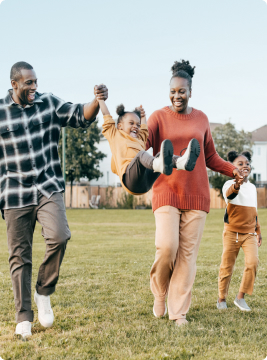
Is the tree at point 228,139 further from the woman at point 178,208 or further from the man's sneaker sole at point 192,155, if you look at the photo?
the man's sneaker sole at point 192,155

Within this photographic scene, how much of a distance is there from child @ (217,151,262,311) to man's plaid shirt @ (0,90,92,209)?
7.47 feet

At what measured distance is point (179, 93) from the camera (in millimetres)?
4789

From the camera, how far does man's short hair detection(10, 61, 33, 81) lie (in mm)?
4379

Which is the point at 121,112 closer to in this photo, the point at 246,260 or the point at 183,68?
the point at 183,68

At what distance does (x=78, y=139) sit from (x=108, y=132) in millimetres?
42519

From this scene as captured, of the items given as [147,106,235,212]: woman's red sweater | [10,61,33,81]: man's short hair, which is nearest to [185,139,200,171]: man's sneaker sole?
[147,106,235,212]: woman's red sweater

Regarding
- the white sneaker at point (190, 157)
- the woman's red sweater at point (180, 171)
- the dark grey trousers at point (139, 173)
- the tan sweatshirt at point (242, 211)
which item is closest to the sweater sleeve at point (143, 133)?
the woman's red sweater at point (180, 171)

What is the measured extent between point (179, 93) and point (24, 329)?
9.55 ft

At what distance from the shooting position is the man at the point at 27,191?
14.4 ft

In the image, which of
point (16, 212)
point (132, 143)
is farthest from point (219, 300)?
point (16, 212)

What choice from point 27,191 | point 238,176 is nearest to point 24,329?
point 27,191

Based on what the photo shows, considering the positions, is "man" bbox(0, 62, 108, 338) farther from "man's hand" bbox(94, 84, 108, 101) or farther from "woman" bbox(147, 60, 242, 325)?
"woman" bbox(147, 60, 242, 325)

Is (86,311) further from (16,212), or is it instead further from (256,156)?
(256,156)

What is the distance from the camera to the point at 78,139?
153ft
